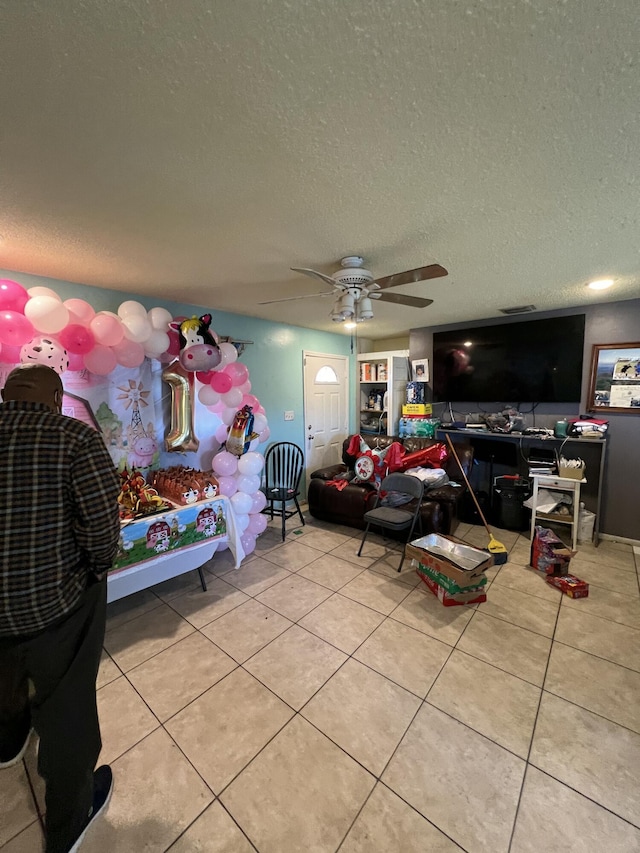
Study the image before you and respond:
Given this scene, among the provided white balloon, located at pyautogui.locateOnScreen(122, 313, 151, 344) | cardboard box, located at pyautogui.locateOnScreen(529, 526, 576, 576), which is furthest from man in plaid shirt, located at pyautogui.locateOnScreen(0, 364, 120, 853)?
cardboard box, located at pyautogui.locateOnScreen(529, 526, 576, 576)

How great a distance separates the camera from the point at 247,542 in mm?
3086

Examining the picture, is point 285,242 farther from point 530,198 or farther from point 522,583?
point 522,583

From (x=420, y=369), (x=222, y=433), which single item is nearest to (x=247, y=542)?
(x=222, y=433)

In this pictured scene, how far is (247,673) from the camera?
1.85 m

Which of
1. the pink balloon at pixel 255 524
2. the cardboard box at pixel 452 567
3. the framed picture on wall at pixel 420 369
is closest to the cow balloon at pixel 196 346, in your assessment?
the pink balloon at pixel 255 524

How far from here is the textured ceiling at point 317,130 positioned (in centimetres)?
78

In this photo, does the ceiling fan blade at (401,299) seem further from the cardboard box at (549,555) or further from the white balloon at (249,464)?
the cardboard box at (549,555)

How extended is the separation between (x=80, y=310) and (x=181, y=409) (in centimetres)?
98

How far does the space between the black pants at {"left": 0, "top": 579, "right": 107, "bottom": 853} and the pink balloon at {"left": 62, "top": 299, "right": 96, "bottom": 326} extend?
175cm

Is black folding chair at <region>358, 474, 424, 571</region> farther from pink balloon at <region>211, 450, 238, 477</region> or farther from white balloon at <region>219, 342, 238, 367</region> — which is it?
white balloon at <region>219, 342, 238, 367</region>

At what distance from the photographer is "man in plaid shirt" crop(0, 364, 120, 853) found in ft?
3.33

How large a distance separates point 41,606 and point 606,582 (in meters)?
3.63

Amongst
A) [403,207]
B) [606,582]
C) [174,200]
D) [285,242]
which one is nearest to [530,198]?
[403,207]

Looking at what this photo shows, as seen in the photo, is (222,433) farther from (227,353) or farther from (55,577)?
(55,577)
